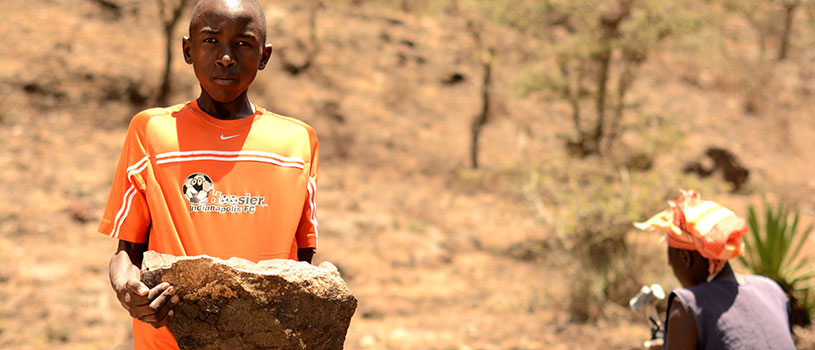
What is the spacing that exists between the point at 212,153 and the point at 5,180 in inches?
334

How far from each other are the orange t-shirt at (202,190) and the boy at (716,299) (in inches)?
53.3

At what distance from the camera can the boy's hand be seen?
1471 mm

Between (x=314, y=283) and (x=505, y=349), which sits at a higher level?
(x=314, y=283)

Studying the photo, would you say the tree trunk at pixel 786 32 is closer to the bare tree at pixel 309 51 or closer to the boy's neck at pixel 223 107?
the bare tree at pixel 309 51

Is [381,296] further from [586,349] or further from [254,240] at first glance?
[254,240]

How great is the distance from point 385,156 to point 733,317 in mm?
11101

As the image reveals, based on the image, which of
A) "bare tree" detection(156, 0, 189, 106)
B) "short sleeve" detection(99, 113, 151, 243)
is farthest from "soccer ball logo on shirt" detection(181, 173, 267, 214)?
"bare tree" detection(156, 0, 189, 106)

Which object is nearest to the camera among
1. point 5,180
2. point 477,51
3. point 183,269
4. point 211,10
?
point 183,269

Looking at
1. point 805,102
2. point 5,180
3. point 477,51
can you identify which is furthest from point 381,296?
point 805,102

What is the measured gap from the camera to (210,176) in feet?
5.39

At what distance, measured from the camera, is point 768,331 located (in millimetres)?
2295

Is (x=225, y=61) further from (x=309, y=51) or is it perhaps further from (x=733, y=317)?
(x=309, y=51)

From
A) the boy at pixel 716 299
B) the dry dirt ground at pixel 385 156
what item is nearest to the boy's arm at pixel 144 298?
the boy at pixel 716 299

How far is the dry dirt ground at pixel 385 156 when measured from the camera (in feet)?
21.1
